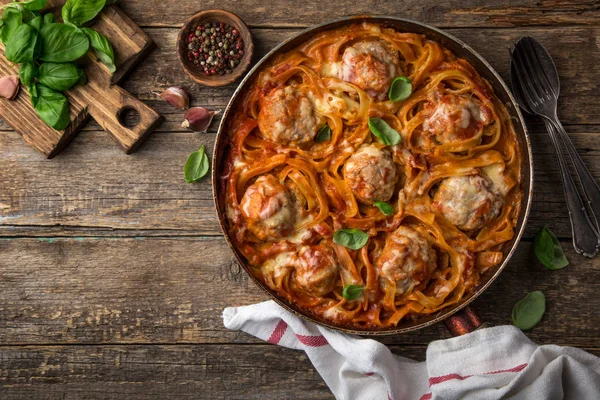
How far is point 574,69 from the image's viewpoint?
3904mm

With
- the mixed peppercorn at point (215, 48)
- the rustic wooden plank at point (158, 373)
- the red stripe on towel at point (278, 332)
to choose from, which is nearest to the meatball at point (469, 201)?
the rustic wooden plank at point (158, 373)

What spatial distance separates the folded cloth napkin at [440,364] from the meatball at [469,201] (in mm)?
802

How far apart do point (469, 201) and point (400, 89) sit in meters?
0.78

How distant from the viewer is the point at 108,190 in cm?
402

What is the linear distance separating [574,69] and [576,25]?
1.01ft

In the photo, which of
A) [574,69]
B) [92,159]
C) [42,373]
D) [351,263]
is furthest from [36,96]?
[574,69]

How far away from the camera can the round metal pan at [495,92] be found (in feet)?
11.0

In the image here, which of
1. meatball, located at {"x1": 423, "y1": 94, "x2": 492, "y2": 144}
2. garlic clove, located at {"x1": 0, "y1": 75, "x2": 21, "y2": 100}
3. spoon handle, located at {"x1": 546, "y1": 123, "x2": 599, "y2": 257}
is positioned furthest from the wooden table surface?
meatball, located at {"x1": 423, "y1": 94, "x2": 492, "y2": 144}

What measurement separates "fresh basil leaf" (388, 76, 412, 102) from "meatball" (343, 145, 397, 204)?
323mm

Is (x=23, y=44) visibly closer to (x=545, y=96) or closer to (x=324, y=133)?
(x=324, y=133)

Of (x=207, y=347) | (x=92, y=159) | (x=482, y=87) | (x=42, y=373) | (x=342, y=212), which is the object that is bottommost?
(x=42, y=373)

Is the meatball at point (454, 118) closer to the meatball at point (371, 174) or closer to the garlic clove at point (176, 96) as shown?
the meatball at point (371, 174)

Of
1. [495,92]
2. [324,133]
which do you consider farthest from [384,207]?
[495,92]

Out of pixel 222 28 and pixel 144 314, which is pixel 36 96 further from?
pixel 144 314
